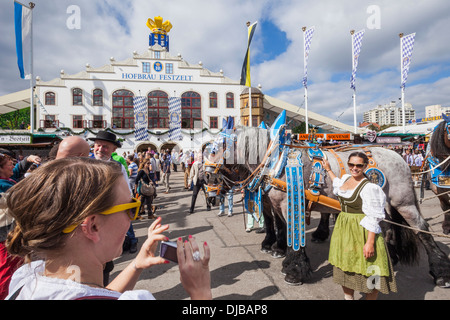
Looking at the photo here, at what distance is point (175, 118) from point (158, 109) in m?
2.16

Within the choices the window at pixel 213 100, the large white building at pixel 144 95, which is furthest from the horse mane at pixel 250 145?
the window at pixel 213 100

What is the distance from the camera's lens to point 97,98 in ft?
83.3

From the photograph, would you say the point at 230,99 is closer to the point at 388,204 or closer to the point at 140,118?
the point at 140,118

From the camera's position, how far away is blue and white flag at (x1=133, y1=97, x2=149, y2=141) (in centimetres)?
2558

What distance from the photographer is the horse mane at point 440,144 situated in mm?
4281

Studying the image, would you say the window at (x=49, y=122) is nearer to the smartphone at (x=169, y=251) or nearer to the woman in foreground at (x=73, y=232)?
the woman in foreground at (x=73, y=232)

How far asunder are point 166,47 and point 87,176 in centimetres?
3016

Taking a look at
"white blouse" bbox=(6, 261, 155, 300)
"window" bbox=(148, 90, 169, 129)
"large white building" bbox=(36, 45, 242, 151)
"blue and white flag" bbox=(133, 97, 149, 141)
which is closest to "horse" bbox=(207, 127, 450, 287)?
"white blouse" bbox=(6, 261, 155, 300)

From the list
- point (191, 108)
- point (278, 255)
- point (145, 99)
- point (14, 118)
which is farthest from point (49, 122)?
point (278, 255)

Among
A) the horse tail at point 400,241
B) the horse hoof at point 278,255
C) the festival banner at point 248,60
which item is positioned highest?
the festival banner at point 248,60

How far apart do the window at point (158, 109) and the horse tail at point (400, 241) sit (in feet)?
83.1

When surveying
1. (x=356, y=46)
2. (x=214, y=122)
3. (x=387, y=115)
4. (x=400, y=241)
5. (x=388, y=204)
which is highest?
(x=387, y=115)

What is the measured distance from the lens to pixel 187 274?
0.91 metres
